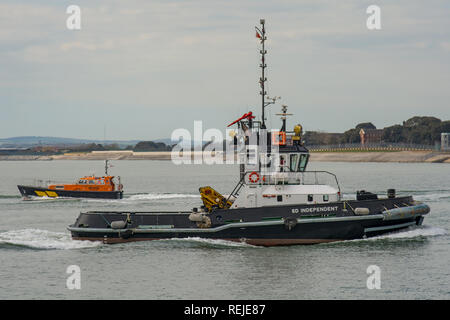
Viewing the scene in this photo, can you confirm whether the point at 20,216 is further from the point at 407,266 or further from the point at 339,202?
the point at 407,266

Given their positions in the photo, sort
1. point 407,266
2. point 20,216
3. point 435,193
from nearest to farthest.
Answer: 1. point 407,266
2. point 20,216
3. point 435,193

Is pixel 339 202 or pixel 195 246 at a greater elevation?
pixel 339 202

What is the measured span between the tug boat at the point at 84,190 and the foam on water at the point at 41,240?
19898 mm

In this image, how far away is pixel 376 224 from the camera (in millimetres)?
27688

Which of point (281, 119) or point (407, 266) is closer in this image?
point (407, 266)

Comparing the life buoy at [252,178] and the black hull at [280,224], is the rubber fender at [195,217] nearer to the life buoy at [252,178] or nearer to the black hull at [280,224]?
the black hull at [280,224]

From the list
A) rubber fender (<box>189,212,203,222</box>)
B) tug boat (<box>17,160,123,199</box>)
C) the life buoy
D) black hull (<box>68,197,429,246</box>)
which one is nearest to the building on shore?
tug boat (<box>17,160,123,199</box>)

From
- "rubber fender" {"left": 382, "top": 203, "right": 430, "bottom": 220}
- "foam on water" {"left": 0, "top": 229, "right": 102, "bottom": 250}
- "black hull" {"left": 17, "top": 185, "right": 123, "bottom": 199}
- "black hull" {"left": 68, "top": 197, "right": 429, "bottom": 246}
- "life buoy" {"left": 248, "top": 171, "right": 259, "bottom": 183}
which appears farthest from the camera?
"black hull" {"left": 17, "top": 185, "right": 123, "bottom": 199}

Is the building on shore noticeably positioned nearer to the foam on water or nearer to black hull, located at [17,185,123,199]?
black hull, located at [17,185,123,199]

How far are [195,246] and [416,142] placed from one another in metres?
170

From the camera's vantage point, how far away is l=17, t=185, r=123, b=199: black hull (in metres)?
55.0

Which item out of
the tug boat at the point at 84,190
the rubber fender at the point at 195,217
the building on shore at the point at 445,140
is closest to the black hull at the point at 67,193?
the tug boat at the point at 84,190

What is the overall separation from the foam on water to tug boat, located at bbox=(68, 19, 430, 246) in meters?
0.64
